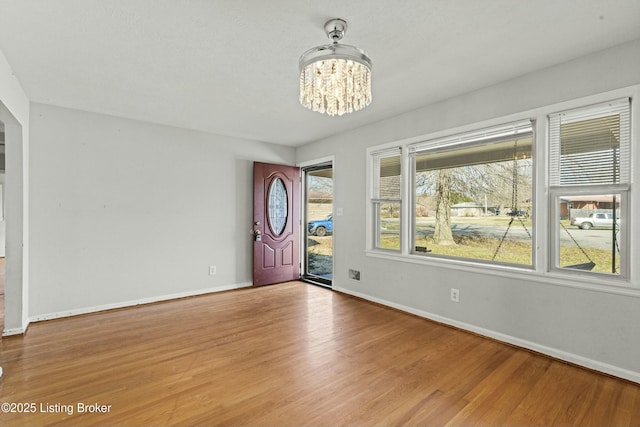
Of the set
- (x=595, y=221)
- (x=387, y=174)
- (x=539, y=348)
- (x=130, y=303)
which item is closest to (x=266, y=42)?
(x=387, y=174)

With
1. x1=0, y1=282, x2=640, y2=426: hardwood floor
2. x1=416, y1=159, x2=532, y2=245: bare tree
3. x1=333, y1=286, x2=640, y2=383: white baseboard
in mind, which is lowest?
x1=0, y1=282, x2=640, y2=426: hardwood floor

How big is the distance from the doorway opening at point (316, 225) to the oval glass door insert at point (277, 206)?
1.44 feet

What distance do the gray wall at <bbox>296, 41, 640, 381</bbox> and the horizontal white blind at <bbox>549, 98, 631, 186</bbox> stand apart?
0.11 m

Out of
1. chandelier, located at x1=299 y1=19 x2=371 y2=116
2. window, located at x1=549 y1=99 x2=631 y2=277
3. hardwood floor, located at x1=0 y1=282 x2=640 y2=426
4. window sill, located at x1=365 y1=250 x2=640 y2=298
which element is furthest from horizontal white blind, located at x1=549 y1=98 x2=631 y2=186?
chandelier, located at x1=299 y1=19 x2=371 y2=116

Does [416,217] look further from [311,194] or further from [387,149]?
[311,194]

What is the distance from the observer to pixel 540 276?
2.59 meters

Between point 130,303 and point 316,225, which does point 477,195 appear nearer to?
point 316,225

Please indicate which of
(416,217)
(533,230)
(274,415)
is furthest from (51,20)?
(533,230)

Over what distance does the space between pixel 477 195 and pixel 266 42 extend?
252 centimetres

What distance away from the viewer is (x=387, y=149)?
390 centimetres

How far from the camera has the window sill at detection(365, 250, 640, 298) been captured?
2.21 m

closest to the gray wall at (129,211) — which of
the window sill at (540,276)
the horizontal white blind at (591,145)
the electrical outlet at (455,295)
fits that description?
the window sill at (540,276)

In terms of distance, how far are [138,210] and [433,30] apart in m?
3.86

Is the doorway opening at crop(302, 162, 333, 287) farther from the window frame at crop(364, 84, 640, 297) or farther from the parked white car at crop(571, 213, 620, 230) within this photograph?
the parked white car at crop(571, 213, 620, 230)
